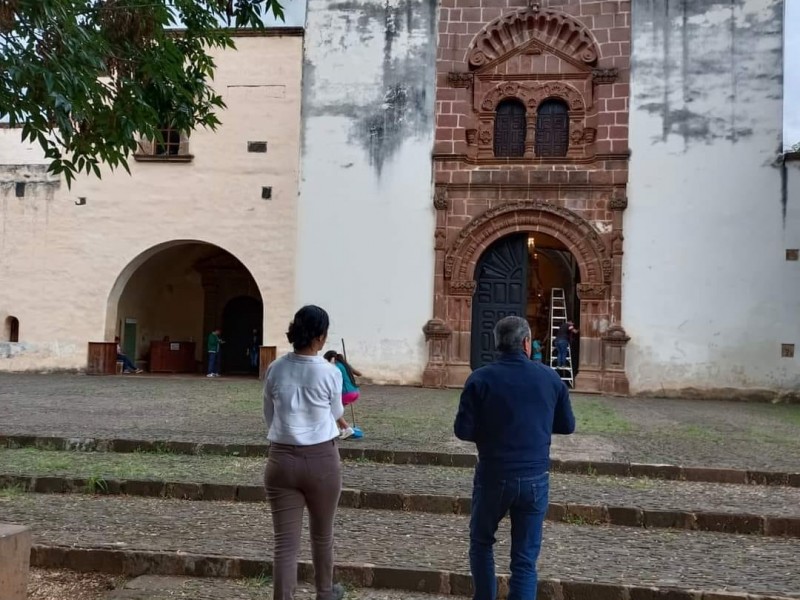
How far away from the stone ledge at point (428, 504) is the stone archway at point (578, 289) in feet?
27.8

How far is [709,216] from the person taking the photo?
1343 cm

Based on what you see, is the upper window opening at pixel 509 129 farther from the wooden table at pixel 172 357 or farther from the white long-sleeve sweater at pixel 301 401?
the white long-sleeve sweater at pixel 301 401

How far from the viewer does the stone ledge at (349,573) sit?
378 cm

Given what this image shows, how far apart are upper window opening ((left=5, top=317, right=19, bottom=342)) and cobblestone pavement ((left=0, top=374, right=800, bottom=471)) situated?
→ 122 inches

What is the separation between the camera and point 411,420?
908 centimetres

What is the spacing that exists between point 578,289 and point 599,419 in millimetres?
4596

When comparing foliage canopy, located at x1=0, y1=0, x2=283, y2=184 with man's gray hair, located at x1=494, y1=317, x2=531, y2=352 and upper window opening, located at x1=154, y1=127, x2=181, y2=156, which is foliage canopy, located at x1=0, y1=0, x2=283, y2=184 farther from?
upper window opening, located at x1=154, y1=127, x2=181, y2=156

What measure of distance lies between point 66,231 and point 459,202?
8.42 metres

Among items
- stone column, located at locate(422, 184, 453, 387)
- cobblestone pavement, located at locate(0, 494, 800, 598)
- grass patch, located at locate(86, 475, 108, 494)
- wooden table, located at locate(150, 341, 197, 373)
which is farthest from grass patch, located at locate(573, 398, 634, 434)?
wooden table, located at locate(150, 341, 197, 373)

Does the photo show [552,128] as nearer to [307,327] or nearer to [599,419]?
[599,419]

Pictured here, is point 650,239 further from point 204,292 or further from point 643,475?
point 204,292

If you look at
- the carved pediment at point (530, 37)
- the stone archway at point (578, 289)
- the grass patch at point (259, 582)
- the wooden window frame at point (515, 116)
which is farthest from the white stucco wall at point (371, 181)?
the grass patch at point (259, 582)

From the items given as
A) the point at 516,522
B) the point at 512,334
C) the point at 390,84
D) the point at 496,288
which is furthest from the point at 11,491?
the point at 390,84

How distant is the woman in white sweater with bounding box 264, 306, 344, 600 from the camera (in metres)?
3.16
